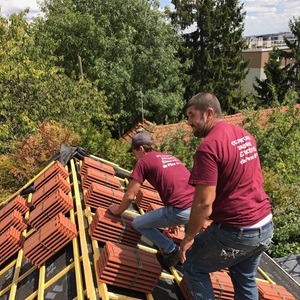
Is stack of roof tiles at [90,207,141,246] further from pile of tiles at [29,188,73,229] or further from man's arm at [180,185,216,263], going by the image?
man's arm at [180,185,216,263]

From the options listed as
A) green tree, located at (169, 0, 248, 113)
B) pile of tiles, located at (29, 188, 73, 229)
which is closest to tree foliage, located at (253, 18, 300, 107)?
green tree, located at (169, 0, 248, 113)

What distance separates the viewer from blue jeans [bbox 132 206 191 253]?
3.93 m

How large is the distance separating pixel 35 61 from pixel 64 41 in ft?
22.6

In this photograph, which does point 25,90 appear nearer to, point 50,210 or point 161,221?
point 50,210

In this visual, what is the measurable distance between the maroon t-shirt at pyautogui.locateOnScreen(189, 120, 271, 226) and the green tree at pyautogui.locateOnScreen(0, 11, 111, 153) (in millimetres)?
9080

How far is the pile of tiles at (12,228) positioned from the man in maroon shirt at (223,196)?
119 inches

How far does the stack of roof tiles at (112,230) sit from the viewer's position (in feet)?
13.5

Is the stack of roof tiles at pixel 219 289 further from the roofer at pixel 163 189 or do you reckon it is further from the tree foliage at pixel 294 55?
the tree foliage at pixel 294 55

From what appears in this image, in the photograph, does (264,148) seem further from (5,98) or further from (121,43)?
(121,43)

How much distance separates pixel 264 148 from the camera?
37.4 feet

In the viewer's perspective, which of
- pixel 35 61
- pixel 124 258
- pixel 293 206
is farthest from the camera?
pixel 35 61

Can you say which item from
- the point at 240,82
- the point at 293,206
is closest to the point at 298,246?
the point at 293,206

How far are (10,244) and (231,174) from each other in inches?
148

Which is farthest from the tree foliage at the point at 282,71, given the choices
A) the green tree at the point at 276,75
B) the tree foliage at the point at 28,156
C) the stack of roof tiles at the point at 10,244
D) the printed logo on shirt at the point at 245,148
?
the printed logo on shirt at the point at 245,148
